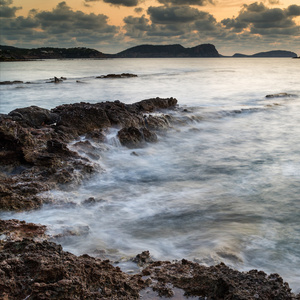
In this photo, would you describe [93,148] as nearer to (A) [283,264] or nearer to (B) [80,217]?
(B) [80,217]

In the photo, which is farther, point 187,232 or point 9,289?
point 187,232

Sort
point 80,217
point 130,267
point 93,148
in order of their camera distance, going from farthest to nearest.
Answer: point 93,148
point 80,217
point 130,267

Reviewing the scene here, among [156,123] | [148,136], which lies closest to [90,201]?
[148,136]

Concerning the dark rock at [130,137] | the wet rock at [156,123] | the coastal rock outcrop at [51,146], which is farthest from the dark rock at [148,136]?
the wet rock at [156,123]

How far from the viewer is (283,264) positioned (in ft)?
12.2

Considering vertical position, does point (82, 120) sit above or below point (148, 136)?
above

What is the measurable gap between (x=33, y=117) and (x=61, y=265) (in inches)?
291

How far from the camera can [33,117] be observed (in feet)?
30.6

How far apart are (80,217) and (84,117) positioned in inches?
192

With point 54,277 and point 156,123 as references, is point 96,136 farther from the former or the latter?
point 54,277

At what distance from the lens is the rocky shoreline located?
2.57 m

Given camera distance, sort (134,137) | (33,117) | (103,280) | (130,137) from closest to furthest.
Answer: (103,280)
(130,137)
(134,137)
(33,117)

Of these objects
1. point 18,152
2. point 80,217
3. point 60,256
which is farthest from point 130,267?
point 18,152

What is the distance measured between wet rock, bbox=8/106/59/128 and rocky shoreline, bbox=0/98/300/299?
1.31 metres
